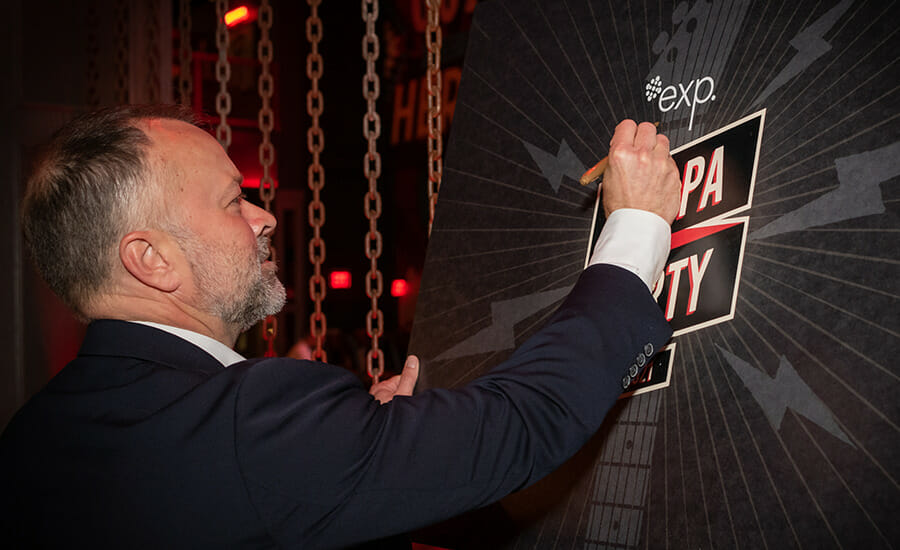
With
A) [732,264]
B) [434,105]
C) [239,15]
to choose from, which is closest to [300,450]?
[732,264]

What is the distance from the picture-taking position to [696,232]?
91 centimetres

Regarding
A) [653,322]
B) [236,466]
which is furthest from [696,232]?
[236,466]

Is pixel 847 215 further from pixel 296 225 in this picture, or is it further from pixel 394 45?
pixel 296 225

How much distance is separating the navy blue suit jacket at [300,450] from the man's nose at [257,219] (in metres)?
0.32

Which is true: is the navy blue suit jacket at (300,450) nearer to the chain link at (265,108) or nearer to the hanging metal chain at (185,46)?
the chain link at (265,108)

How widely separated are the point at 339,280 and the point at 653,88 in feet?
25.8

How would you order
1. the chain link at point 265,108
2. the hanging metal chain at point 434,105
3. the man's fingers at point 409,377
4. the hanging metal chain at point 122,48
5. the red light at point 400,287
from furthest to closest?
the red light at point 400,287 → the hanging metal chain at point 122,48 → the chain link at point 265,108 → the hanging metal chain at point 434,105 → the man's fingers at point 409,377

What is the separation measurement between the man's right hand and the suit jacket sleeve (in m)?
0.15

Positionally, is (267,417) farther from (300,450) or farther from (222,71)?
(222,71)

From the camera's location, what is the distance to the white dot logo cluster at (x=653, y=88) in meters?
0.97

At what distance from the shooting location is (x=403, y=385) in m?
1.26

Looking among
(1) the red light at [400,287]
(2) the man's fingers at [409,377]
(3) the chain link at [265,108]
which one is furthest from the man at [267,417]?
(1) the red light at [400,287]

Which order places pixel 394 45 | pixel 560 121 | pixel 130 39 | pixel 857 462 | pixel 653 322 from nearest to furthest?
pixel 857 462 < pixel 653 322 < pixel 560 121 < pixel 130 39 < pixel 394 45

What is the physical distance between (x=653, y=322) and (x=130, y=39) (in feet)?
9.36
